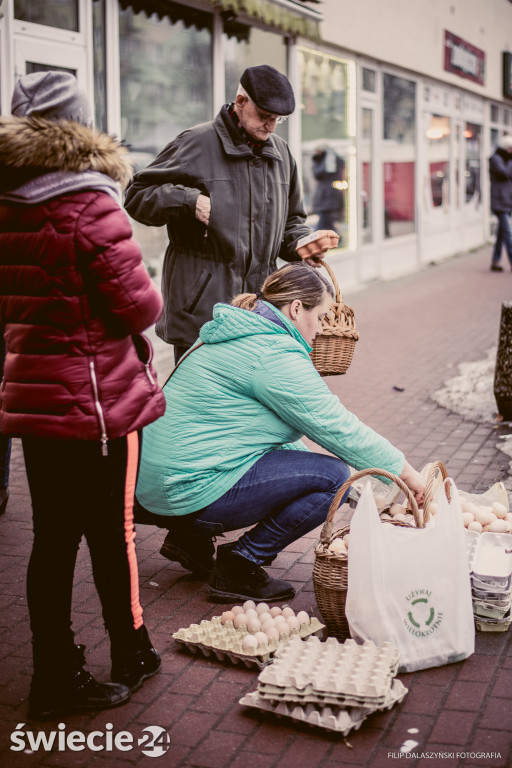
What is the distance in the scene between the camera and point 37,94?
3.07 meters

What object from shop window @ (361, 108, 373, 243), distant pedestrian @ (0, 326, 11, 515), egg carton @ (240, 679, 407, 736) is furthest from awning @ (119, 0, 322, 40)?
egg carton @ (240, 679, 407, 736)

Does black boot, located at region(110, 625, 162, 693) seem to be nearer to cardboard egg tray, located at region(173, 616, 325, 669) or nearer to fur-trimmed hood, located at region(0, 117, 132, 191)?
cardboard egg tray, located at region(173, 616, 325, 669)

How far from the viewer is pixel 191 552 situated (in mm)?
4590

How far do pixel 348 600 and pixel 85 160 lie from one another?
1.80m

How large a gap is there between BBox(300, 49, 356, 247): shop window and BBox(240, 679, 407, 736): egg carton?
37.4ft

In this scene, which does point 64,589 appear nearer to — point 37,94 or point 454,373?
point 37,94

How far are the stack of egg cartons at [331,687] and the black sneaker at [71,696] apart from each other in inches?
18.2

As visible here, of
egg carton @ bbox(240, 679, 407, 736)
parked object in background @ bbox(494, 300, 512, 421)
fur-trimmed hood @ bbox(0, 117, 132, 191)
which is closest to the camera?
fur-trimmed hood @ bbox(0, 117, 132, 191)

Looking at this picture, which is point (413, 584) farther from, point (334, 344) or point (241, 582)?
point (334, 344)

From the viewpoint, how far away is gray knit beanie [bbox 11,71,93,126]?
3066mm

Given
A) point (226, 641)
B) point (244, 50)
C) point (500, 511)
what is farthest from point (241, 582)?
point (244, 50)

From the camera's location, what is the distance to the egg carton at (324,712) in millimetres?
3203

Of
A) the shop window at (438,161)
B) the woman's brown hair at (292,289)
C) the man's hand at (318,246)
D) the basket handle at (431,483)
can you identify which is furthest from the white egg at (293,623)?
the shop window at (438,161)

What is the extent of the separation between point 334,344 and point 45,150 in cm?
244
